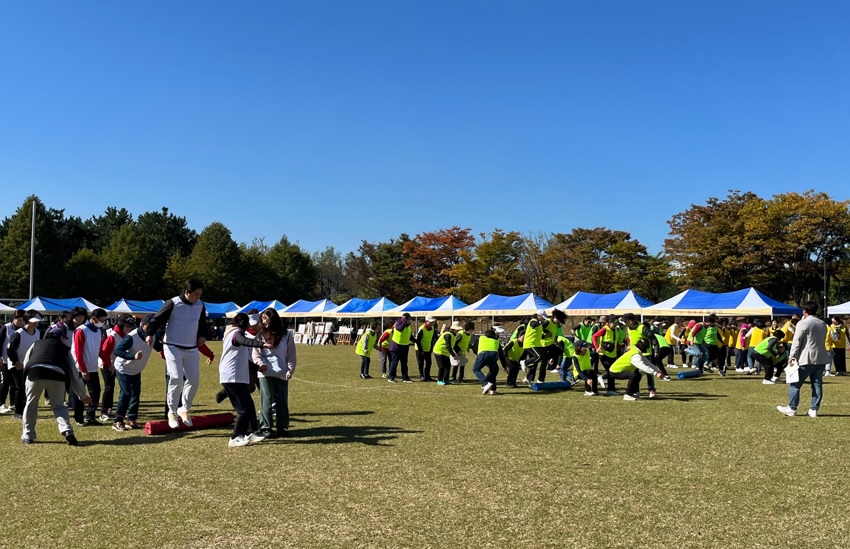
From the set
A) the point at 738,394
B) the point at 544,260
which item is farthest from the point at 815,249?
the point at 738,394

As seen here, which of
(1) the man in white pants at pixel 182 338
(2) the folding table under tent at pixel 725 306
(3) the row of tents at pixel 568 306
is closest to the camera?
(1) the man in white pants at pixel 182 338

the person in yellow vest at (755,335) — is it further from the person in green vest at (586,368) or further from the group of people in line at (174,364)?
the group of people in line at (174,364)

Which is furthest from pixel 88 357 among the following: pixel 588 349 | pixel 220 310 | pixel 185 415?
pixel 220 310

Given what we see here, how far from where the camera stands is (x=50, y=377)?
8.22 meters

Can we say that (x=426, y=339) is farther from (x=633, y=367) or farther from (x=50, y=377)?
(x=50, y=377)

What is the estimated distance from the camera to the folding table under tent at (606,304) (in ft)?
106

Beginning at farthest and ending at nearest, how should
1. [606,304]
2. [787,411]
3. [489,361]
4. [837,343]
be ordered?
[606,304]
[837,343]
[489,361]
[787,411]

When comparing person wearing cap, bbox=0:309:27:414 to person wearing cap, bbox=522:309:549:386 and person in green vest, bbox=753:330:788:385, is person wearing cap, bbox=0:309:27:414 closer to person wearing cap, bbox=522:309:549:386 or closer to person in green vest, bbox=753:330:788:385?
person wearing cap, bbox=522:309:549:386

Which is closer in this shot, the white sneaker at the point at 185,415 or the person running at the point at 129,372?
the white sneaker at the point at 185,415

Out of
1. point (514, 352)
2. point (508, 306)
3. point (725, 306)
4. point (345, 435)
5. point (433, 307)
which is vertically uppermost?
point (725, 306)

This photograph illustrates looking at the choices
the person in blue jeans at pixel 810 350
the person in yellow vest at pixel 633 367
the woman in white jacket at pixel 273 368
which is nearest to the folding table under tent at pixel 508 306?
the person in yellow vest at pixel 633 367

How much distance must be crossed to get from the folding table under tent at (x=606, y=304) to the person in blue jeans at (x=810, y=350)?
21.2m

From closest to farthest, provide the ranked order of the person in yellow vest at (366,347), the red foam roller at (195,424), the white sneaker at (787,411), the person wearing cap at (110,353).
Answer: the red foam roller at (195,424) < the person wearing cap at (110,353) < the white sneaker at (787,411) < the person in yellow vest at (366,347)

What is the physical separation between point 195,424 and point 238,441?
151 cm
